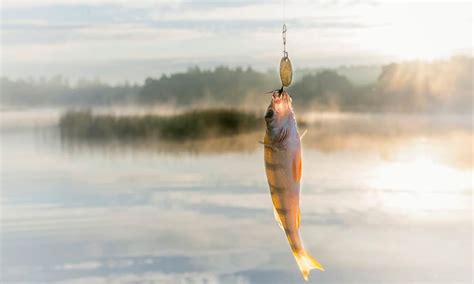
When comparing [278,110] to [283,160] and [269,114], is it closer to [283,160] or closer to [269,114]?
[269,114]

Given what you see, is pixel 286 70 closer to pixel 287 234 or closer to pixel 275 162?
pixel 275 162

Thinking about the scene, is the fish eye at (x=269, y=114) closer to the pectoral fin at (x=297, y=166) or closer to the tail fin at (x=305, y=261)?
the pectoral fin at (x=297, y=166)

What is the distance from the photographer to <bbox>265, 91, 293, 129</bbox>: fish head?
5.51 feet

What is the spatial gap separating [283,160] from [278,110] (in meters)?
0.17

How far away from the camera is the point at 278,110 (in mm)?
1714

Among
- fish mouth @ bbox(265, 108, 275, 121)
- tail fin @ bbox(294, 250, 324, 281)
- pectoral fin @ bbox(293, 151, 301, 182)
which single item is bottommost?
tail fin @ bbox(294, 250, 324, 281)

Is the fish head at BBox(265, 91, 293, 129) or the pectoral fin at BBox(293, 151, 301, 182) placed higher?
the fish head at BBox(265, 91, 293, 129)

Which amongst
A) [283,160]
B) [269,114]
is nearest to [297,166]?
[283,160]

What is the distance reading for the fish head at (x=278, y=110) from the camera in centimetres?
168

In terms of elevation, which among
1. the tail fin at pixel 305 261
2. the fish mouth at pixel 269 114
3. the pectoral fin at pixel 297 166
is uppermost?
the fish mouth at pixel 269 114

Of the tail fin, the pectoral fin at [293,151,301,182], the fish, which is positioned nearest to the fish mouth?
the fish

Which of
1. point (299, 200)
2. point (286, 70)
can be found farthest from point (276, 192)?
point (286, 70)

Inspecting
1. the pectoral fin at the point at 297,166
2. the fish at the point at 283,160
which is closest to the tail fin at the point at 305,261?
the fish at the point at 283,160

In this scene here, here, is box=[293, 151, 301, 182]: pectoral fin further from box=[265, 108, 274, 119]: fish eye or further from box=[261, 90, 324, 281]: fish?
box=[265, 108, 274, 119]: fish eye
